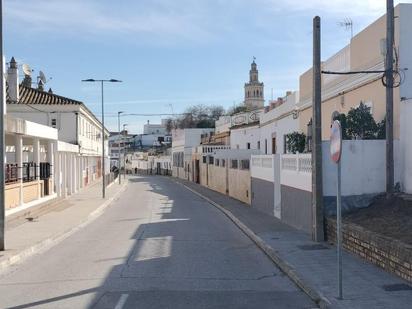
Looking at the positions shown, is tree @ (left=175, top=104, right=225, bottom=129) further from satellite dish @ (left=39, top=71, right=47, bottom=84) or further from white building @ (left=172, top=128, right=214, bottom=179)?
satellite dish @ (left=39, top=71, right=47, bottom=84)

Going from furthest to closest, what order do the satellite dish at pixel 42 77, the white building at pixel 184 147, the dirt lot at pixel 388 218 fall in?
the white building at pixel 184 147, the satellite dish at pixel 42 77, the dirt lot at pixel 388 218

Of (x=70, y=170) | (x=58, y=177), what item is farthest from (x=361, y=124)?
(x=70, y=170)

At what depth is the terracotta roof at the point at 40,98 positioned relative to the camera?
144 feet

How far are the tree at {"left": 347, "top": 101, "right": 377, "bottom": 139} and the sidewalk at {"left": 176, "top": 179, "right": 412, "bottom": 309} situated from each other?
10.5 feet

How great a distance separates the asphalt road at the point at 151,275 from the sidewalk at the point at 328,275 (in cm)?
25

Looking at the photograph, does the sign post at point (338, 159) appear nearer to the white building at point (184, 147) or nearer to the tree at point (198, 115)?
the white building at point (184, 147)

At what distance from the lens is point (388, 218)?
41.7 feet

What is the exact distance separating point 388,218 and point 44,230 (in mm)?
10771

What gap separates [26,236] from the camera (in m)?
16.9

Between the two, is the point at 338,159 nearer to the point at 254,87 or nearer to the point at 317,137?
the point at 317,137

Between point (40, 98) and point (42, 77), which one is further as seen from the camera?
point (42, 77)

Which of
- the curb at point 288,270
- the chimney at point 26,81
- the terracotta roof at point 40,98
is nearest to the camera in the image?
the curb at point 288,270

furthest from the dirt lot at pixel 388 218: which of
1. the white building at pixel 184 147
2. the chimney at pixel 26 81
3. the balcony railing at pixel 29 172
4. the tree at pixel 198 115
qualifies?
the tree at pixel 198 115

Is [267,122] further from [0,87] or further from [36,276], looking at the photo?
[36,276]
